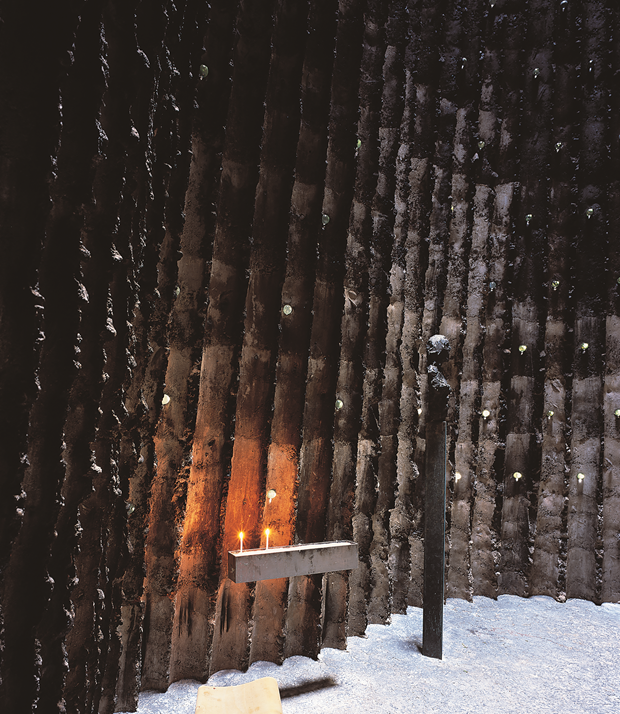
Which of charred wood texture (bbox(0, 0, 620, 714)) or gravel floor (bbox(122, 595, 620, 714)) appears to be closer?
charred wood texture (bbox(0, 0, 620, 714))

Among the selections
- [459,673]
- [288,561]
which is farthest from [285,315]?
[459,673]

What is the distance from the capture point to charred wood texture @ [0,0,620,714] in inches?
78.1

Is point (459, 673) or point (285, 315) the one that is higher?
point (285, 315)

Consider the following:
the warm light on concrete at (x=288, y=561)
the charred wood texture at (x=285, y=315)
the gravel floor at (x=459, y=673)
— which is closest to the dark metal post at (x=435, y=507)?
the charred wood texture at (x=285, y=315)

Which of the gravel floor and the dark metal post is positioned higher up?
the dark metal post

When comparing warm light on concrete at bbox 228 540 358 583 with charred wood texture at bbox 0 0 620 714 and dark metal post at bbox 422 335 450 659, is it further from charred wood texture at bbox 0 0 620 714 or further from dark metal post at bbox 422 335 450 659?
dark metal post at bbox 422 335 450 659

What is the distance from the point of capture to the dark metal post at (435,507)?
3.00 m

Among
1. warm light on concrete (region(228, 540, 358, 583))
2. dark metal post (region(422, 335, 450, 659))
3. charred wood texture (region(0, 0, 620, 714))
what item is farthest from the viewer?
dark metal post (region(422, 335, 450, 659))

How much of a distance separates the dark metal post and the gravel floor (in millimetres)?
238

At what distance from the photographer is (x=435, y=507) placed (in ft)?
9.96

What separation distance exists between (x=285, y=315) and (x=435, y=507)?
5.48 ft

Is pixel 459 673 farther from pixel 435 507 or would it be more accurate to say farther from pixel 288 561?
pixel 288 561

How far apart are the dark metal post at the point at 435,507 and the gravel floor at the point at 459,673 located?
0.24 meters

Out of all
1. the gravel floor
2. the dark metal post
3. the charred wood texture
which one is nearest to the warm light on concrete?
the charred wood texture
